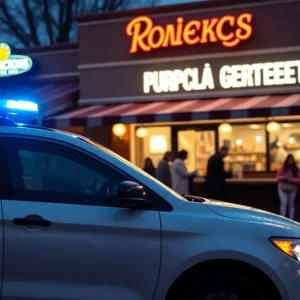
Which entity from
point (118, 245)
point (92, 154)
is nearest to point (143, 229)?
point (118, 245)

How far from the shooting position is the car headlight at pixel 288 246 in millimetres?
3915

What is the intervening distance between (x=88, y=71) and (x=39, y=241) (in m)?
11.2

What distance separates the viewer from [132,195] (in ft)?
12.8

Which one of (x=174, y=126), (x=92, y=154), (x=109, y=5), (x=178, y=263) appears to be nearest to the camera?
(x=178, y=263)

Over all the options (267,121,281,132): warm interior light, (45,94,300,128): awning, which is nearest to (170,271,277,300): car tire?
(45,94,300,128): awning

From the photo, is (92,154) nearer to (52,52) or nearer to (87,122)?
(87,122)

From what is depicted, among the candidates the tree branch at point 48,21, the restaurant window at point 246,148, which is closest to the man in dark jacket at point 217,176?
the restaurant window at point 246,148

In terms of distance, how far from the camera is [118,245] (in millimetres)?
3902

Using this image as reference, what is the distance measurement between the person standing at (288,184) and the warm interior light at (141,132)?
13.6ft

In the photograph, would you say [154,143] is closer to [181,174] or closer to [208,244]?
[181,174]

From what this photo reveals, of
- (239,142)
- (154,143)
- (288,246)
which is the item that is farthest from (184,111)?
(288,246)

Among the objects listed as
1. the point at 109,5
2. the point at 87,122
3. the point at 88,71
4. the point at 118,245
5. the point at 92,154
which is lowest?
the point at 118,245

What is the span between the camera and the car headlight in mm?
3915

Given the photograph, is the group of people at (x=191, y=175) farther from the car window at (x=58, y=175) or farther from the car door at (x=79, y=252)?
the car door at (x=79, y=252)
